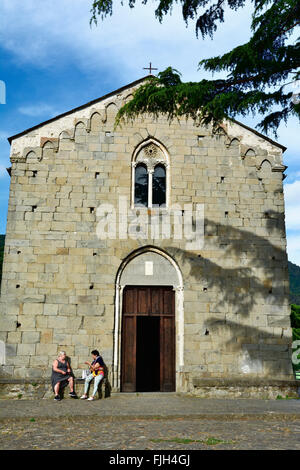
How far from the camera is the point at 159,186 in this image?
497 inches

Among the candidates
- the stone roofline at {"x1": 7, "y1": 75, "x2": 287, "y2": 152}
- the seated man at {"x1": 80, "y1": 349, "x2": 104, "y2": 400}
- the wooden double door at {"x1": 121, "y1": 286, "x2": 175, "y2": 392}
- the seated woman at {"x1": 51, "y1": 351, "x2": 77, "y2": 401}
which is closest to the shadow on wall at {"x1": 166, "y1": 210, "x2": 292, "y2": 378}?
the wooden double door at {"x1": 121, "y1": 286, "x2": 175, "y2": 392}

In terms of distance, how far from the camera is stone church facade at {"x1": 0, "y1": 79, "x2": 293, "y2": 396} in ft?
37.0

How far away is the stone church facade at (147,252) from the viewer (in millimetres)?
11281

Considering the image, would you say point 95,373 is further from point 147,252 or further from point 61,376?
point 147,252

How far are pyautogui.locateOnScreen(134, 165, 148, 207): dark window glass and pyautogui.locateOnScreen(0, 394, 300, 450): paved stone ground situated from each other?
17.5ft

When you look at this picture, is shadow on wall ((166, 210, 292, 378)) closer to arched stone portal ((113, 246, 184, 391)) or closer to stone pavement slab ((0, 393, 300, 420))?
arched stone portal ((113, 246, 184, 391))

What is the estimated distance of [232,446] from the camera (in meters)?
5.66

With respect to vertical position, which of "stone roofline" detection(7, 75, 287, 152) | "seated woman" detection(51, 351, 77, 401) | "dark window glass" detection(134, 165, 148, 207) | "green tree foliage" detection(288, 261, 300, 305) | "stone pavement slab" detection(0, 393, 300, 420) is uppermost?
"green tree foliage" detection(288, 261, 300, 305)

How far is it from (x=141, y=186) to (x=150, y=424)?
7006mm

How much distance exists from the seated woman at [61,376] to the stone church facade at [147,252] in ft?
0.98

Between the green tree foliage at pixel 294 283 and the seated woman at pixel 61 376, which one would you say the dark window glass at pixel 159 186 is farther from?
the green tree foliage at pixel 294 283
